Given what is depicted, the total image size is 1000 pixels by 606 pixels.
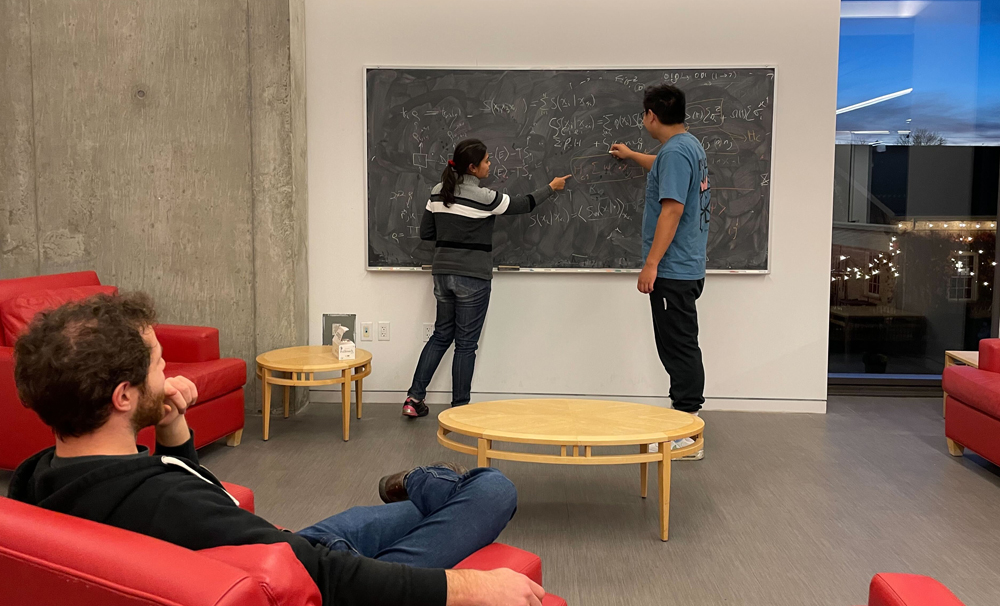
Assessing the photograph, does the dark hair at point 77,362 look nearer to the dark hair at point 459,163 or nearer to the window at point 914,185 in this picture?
the dark hair at point 459,163

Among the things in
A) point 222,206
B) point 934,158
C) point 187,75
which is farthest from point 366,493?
point 934,158

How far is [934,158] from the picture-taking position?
498 cm

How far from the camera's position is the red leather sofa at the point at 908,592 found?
126 centimetres

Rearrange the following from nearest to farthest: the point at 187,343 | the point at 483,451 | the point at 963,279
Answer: the point at 483,451
the point at 187,343
the point at 963,279

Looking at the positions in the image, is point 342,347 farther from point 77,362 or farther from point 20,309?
point 77,362

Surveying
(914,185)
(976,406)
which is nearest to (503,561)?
(976,406)

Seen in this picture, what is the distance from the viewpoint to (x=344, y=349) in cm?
396

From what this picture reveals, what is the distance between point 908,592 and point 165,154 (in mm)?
4320

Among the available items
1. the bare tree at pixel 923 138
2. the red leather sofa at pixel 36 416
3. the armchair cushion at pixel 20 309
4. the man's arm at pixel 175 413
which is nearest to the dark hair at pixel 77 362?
the man's arm at pixel 175 413

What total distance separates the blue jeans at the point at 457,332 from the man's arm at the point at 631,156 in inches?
42.6

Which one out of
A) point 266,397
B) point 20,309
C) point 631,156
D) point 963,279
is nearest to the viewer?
point 20,309

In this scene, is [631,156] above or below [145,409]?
above

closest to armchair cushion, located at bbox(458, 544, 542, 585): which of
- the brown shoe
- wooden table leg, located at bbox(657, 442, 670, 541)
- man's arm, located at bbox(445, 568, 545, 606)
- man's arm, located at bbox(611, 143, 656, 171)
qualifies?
man's arm, located at bbox(445, 568, 545, 606)

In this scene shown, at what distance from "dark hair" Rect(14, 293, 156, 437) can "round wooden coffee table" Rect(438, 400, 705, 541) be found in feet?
5.02
